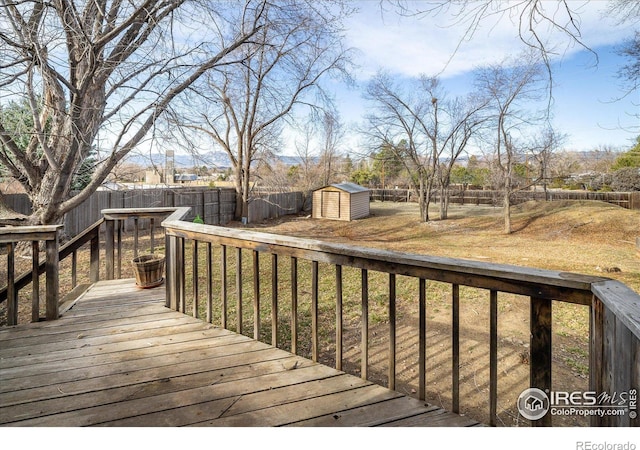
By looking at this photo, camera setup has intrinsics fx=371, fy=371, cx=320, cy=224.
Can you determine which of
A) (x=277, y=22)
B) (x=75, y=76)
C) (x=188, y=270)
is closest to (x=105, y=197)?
(x=188, y=270)

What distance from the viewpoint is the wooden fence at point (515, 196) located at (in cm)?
1488

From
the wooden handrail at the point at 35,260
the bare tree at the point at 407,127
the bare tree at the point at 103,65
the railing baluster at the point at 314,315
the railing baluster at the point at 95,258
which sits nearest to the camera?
the railing baluster at the point at 314,315

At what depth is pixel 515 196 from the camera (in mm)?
16297

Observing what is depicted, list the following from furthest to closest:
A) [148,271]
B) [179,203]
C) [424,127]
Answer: [424,127]
[179,203]
[148,271]

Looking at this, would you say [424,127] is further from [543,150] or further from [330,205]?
[330,205]

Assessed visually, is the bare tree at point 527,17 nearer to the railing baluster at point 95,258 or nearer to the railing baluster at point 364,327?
the railing baluster at point 364,327

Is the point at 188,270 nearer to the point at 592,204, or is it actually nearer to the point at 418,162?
the point at 418,162

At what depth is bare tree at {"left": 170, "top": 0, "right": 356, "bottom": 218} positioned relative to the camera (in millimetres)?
4309

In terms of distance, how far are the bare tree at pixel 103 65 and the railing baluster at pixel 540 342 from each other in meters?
3.77

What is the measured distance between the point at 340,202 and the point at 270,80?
307 inches

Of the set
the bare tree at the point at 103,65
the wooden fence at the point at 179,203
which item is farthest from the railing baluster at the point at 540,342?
the wooden fence at the point at 179,203

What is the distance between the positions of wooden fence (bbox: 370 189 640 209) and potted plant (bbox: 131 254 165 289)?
1129 centimetres

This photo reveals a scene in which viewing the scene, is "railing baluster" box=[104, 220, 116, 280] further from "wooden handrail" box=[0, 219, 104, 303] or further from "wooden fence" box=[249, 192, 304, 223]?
"wooden fence" box=[249, 192, 304, 223]

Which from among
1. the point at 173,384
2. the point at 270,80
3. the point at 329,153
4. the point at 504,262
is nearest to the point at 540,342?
the point at 173,384
